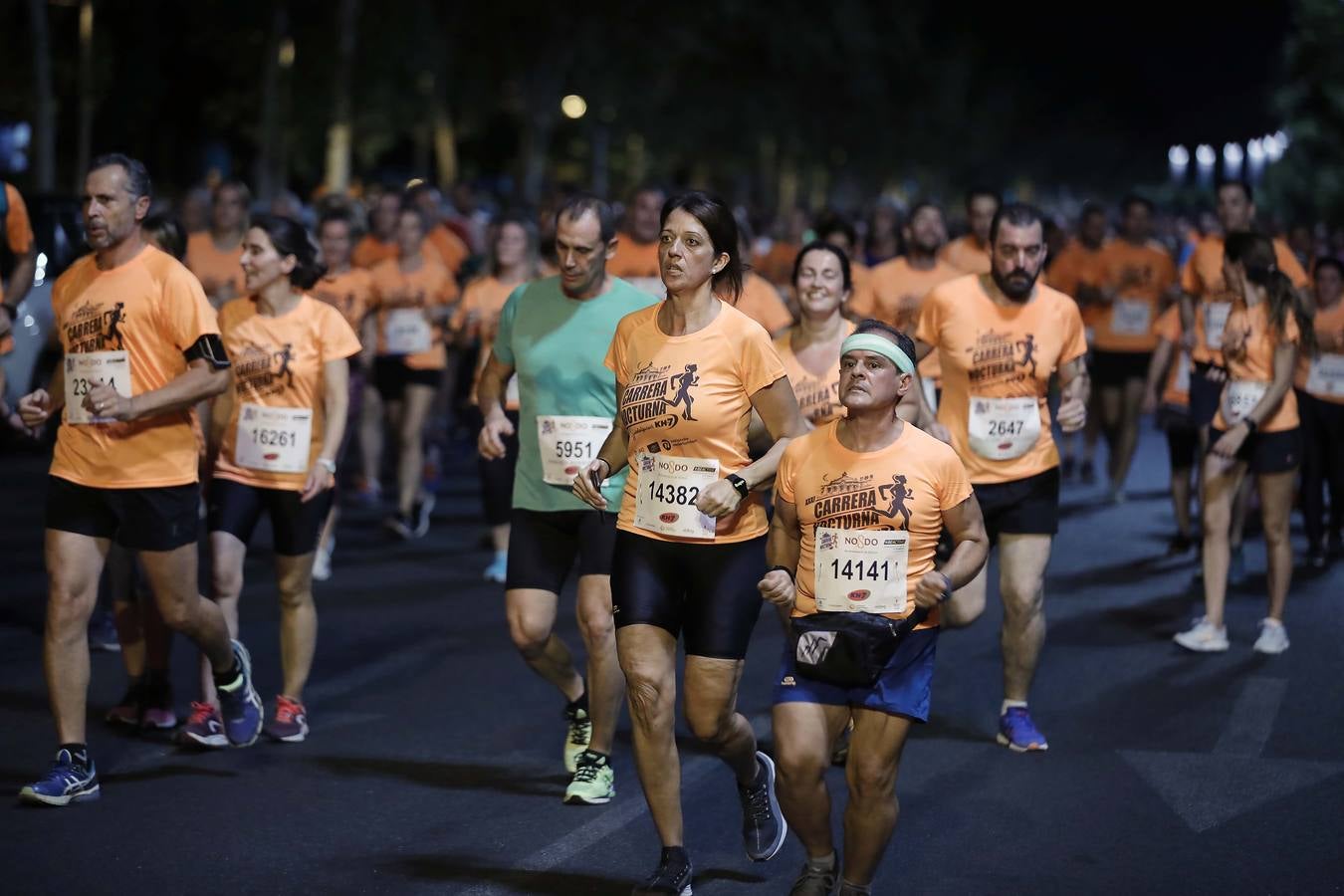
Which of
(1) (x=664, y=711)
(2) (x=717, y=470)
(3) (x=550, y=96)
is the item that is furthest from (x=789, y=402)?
(3) (x=550, y=96)

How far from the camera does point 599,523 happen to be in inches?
262

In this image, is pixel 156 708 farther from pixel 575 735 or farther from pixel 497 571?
pixel 497 571

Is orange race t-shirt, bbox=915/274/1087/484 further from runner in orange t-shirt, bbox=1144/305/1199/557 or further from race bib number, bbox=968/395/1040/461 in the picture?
runner in orange t-shirt, bbox=1144/305/1199/557

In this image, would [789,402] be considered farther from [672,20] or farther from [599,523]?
[672,20]

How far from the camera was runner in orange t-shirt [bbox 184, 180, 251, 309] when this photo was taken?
36.8ft

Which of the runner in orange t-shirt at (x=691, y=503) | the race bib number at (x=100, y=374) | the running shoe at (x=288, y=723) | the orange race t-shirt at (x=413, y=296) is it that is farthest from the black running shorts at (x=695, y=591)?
the orange race t-shirt at (x=413, y=296)

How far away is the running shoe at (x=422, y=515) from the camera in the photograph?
501 inches

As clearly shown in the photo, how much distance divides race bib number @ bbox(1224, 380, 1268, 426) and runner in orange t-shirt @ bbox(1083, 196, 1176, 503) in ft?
15.5

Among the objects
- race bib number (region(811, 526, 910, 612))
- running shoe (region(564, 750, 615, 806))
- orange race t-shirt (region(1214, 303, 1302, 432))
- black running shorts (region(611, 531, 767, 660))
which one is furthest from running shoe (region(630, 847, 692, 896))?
orange race t-shirt (region(1214, 303, 1302, 432))

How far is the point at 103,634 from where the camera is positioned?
9.10 metres

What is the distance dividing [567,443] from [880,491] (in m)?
1.65

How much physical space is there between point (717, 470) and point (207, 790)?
236 centimetres

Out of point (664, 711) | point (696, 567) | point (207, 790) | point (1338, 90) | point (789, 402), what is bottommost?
point (207, 790)

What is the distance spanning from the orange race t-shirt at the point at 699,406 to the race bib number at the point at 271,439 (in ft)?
6.66
